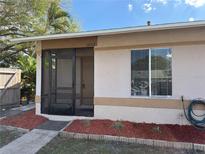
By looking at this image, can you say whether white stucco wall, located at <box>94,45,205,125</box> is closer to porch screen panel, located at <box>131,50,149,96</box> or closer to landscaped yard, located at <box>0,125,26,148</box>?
porch screen panel, located at <box>131,50,149,96</box>

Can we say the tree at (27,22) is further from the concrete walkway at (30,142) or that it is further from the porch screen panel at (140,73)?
the porch screen panel at (140,73)

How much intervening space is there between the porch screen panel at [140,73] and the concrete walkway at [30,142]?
3.06 meters

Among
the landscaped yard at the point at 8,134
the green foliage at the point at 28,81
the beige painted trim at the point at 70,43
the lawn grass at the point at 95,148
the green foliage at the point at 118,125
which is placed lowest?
the lawn grass at the point at 95,148

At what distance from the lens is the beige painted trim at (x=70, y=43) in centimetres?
846

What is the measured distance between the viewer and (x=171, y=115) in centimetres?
740

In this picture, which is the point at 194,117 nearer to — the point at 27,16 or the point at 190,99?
the point at 190,99

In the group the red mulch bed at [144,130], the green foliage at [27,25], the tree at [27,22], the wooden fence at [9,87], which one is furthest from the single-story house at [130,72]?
the tree at [27,22]

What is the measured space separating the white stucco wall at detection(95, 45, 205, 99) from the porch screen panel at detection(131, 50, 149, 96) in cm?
14

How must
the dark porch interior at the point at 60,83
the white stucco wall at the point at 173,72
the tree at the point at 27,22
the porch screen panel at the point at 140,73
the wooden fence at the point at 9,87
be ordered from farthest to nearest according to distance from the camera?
the tree at the point at 27,22 → the wooden fence at the point at 9,87 → the dark porch interior at the point at 60,83 → the porch screen panel at the point at 140,73 → the white stucco wall at the point at 173,72

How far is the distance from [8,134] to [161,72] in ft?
17.5

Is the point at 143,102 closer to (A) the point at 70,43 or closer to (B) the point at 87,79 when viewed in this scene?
(A) the point at 70,43

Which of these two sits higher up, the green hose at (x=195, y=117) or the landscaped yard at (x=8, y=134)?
the green hose at (x=195, y=117)

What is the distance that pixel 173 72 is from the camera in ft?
24.3

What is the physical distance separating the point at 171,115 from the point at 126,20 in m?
12.5
